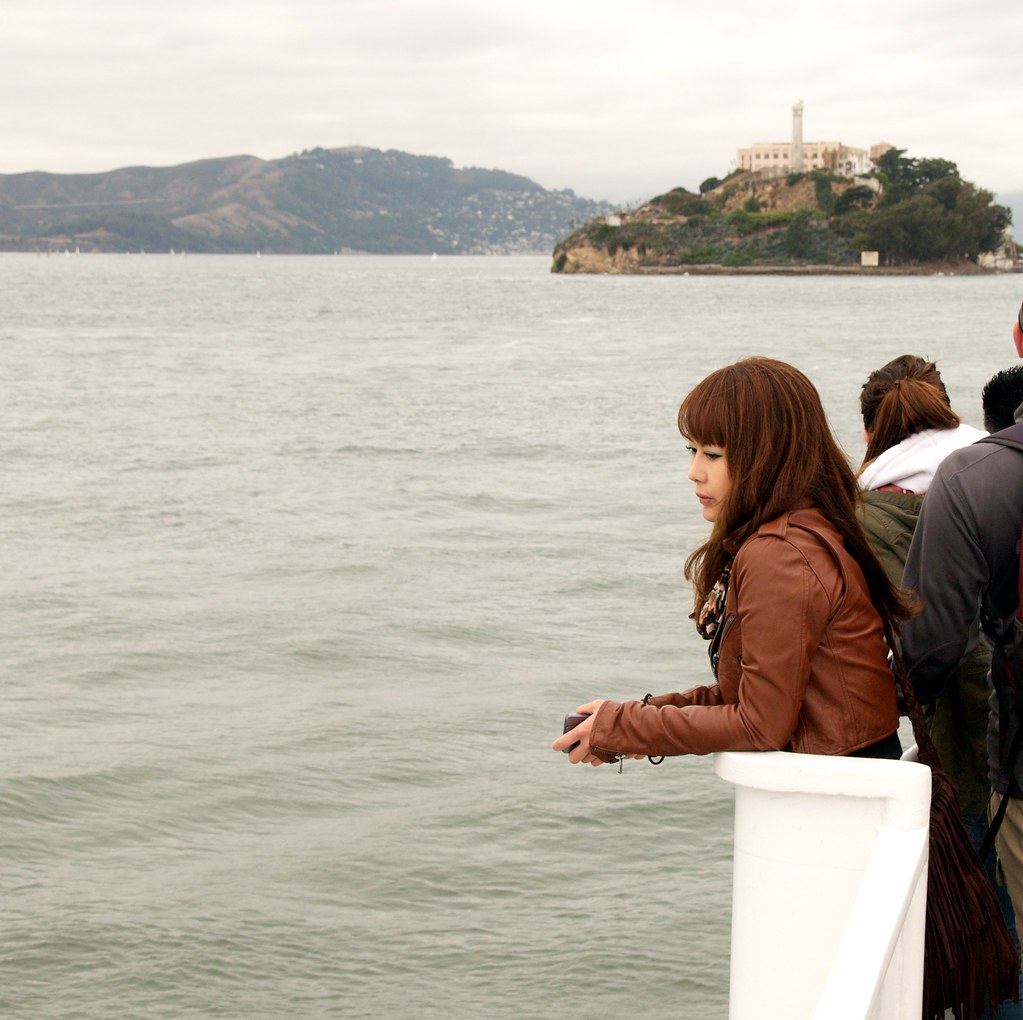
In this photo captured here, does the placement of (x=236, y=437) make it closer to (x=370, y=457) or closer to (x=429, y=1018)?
(x=370, y=457)

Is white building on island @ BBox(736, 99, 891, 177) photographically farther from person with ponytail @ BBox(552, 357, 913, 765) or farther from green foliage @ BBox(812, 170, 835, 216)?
person with ponytail @ BBox(552, 357, 913, 765)

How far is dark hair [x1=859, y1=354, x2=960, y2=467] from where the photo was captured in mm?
3471

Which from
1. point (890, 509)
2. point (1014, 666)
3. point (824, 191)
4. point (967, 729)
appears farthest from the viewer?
point (824, 191)

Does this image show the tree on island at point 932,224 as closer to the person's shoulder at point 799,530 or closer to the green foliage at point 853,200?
the green foliage at point 853,200

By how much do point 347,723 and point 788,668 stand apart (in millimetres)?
7007

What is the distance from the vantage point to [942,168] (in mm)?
134500

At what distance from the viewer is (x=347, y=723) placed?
8.86 metres

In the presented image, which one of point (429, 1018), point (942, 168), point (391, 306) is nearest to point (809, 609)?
point (429, 1018)

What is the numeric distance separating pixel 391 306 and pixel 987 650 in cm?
6931

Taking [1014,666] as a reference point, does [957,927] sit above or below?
below

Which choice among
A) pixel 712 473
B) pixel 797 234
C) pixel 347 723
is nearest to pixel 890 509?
pixel 712 473

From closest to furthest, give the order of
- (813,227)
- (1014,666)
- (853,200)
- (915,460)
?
1. (1014,666)
2. (915,460)
3. (813,227)
4. (853,200)

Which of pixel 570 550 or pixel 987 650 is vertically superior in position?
pixel 987 650

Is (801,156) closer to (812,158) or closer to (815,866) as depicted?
(812,158)
